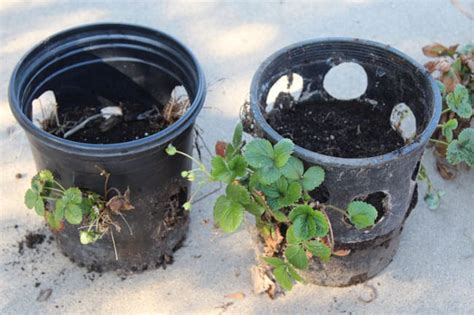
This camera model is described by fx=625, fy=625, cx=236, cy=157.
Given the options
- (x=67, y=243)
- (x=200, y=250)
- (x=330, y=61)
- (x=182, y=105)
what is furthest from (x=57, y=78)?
(x=330, y=61)

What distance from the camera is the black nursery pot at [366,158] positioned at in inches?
60.5

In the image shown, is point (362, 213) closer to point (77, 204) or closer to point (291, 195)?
point (291, 195)

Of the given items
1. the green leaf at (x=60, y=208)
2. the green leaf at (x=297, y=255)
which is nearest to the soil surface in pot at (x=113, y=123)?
the green leaf at (x=60, y=208)

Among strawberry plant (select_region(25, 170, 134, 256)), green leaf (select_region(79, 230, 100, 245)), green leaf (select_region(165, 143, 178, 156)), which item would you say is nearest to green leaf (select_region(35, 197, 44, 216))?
strawberry plant (select_region(25, 170, 134, 256))

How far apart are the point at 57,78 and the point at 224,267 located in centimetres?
77

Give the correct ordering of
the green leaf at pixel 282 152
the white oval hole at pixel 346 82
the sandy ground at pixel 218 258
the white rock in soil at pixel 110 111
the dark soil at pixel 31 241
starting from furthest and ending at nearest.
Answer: the white oval hole at pixel 346 82, the white rock in soil at pixel 110 111, the dark soil at pixel 31 241, the sandy ground at pixel 218 258, the green leaf at pixel 282 152

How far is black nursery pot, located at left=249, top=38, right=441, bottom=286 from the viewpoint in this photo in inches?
60.5

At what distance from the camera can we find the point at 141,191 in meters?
1.69

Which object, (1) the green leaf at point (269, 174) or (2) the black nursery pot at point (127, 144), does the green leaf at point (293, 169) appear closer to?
(1) the green leaf at point (269, 174)

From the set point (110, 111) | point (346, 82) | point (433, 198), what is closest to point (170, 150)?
point (110, 111)

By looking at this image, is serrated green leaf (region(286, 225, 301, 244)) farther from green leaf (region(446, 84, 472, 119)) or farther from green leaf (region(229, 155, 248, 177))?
green leaf (region(446, 84, 472, 119))

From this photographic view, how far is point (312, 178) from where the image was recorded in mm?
1478

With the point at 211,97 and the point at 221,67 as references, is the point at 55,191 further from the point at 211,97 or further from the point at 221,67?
the point at 221,67

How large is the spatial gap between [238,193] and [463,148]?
0.69m
